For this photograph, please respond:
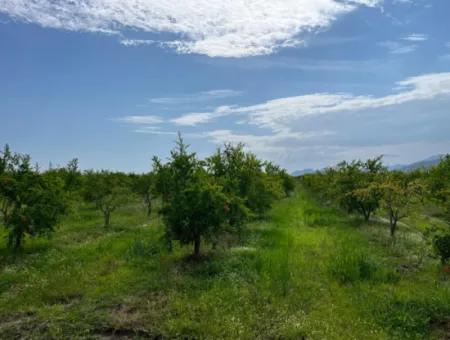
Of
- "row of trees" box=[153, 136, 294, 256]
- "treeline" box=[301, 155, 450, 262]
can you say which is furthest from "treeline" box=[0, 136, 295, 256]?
"treeline" box=[301, 155, 450, 262]

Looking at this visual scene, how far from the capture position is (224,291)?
12828mm

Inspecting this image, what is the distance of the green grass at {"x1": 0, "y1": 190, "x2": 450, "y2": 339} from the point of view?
33.6 feet

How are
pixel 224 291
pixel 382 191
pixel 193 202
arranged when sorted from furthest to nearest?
pixel 382 191, pixel 193 202, pixel 224 291

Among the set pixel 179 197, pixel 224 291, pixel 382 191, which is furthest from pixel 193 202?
pixel 382 191

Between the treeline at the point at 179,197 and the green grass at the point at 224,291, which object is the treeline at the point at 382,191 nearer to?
the green grass at the point at 224,291

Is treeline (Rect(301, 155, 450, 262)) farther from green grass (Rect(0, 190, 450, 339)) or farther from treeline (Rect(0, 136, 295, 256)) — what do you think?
treeline (Rect(0, 136, 295, 256))

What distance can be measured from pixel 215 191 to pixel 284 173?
43.3 m

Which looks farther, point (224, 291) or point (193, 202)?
point (193, 202)

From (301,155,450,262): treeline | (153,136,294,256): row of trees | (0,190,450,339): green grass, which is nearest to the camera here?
(0,190,450,339): green grass

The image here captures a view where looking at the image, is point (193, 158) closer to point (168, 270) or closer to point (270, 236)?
point (168, 270)

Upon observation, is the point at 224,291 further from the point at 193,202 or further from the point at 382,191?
the point at 382,191

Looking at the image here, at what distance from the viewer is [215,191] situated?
17016 mm

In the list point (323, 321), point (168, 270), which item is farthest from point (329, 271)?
point (168, 270)

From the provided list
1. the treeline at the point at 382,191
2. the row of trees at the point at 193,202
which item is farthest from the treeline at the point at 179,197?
the treeline at the point at 382,191
